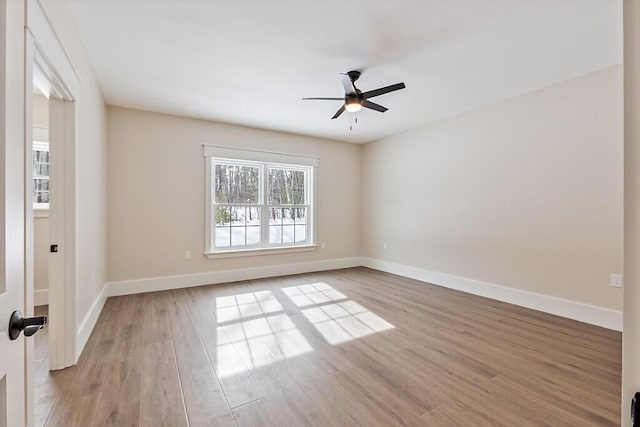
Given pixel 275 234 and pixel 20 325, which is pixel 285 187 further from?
pixel 20 325

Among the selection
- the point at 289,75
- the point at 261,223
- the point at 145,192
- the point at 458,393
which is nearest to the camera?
the point at 458,393

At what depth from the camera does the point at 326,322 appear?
3.08 m

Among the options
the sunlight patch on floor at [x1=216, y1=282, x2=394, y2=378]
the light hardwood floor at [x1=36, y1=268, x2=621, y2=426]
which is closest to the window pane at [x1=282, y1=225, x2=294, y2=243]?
the sunlight patch on floor at [x1=216, y1=282, x2=394, y2=378]

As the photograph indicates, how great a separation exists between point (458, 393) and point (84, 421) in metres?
2.26

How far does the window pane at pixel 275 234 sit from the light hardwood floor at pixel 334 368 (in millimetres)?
1863

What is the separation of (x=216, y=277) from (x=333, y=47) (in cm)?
368

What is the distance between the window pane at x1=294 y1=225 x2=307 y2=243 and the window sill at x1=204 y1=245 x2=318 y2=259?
0.64 ft

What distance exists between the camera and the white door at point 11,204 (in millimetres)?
755

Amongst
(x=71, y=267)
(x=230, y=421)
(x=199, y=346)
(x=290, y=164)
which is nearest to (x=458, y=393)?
(x=230, y=421)

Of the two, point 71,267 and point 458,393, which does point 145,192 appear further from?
point 458,393

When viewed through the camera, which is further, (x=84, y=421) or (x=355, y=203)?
(x=355, y=203)

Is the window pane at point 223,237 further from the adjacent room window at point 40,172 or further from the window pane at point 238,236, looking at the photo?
the adjacent room window at point 40,172

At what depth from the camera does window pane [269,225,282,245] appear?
17.3 ft

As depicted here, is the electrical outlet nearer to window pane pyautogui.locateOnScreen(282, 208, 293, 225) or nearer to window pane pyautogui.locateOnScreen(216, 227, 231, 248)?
window pane pyautogui.locateOnScreen(282, 208, 293, 225)
